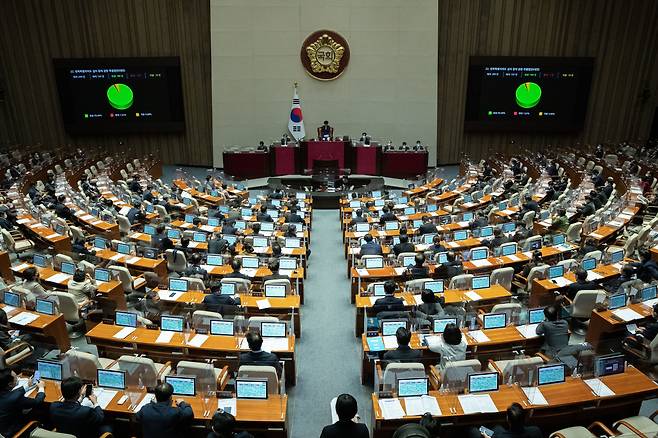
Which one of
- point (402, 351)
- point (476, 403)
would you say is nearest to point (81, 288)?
point (402, 351)

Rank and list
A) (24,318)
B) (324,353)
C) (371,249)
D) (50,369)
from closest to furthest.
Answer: (50,369) < (24,318) < (324,353) < (371,249)

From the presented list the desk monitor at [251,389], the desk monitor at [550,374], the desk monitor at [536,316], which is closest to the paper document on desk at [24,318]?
the desk monitor at [251,389]

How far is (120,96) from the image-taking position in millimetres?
22281

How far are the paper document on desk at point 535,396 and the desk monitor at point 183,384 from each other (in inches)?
150

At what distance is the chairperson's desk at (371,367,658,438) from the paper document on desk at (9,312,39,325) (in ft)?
17.9

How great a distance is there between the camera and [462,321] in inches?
282

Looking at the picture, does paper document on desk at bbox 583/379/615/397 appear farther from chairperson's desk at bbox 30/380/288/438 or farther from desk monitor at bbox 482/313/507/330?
chairperson's desk at bbox 30/380/288/438

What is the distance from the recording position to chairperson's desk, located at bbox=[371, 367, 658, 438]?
5.28 m

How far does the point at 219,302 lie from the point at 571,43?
21.4 m

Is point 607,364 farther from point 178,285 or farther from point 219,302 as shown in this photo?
point 178,285

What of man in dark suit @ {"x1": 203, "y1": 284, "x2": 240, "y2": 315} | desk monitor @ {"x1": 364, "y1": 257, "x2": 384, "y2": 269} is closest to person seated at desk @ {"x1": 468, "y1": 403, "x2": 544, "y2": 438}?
man in dark suit @ {"x1": 203, "y1": 284, "x2": 240, "y2": 315}

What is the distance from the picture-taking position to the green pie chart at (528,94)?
22156 mm

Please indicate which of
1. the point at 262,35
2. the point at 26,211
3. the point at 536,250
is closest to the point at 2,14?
the point at 262,35

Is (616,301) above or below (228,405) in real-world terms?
above
